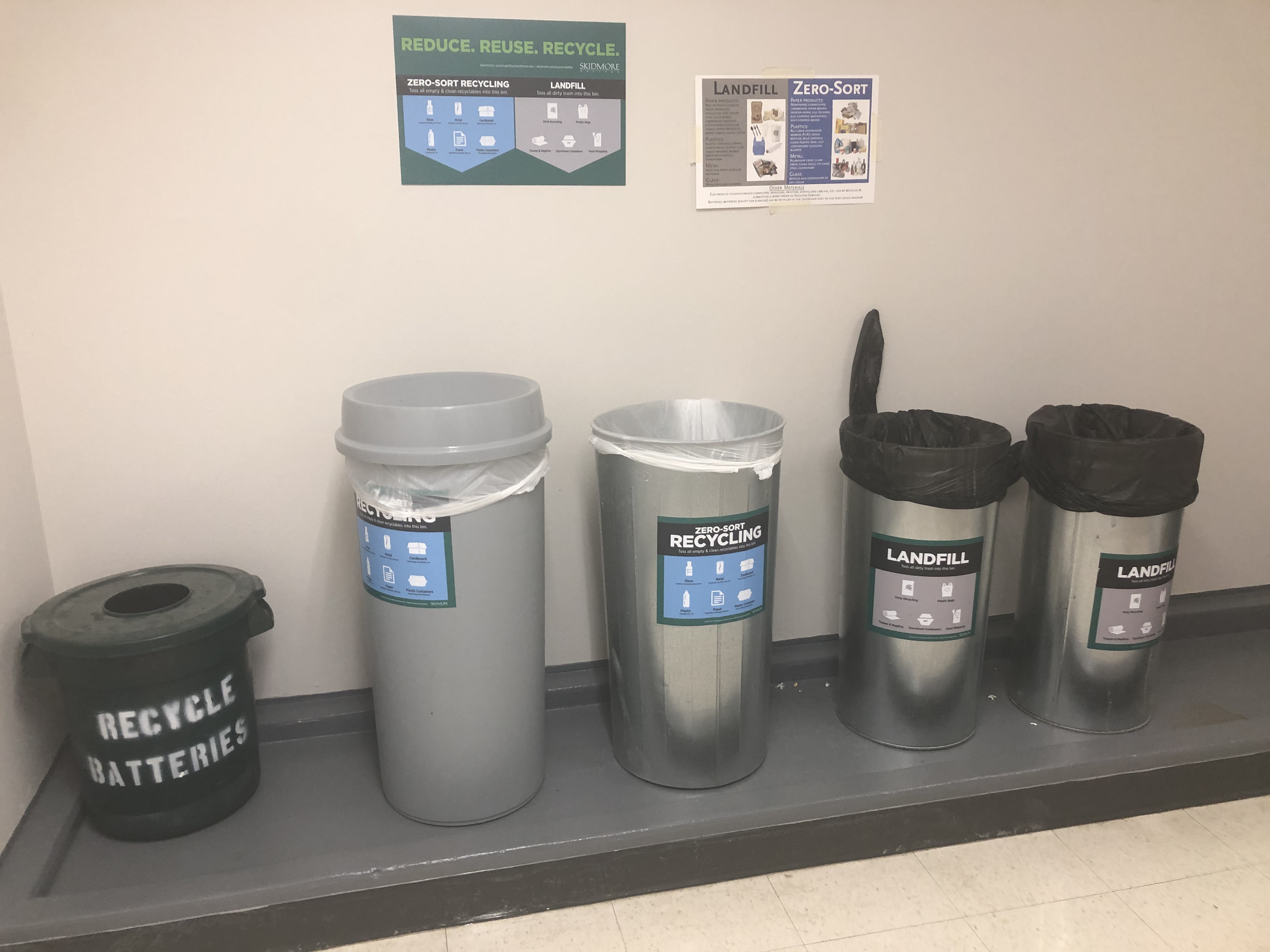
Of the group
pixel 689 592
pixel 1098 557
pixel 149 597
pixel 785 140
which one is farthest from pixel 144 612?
pixel 1098 557

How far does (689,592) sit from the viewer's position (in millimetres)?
1644

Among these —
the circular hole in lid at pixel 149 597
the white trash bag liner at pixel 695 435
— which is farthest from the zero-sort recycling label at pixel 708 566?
the circular hole in lid at pixel 149 597

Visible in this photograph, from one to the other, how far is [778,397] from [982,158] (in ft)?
2.46

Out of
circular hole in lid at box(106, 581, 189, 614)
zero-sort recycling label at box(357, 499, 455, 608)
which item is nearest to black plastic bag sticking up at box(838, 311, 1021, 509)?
zero-sort recycling label at box(357, 499, 455, 608)

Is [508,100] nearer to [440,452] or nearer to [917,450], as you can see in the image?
[440,452]

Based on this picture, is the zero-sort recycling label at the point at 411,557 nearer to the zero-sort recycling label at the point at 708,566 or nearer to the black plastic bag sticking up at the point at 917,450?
the zero-sort recycling label at the point at 708,566

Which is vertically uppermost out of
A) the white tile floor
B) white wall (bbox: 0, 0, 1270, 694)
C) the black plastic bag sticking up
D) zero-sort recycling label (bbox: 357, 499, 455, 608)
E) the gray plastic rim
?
white wall (bbox: 0, 0, 1270, 694)

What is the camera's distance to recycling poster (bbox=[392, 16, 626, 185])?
5.58 ft

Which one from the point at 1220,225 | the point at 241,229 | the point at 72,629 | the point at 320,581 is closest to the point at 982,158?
the point at 1220,225

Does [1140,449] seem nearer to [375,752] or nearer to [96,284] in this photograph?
[375,752]

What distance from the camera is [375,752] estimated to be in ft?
6.27

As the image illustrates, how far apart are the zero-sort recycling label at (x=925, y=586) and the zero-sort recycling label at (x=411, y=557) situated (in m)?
0.93

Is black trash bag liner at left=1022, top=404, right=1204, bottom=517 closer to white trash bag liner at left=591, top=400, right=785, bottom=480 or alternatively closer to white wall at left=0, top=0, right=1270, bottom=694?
white wall at left=0, top=0, right=1270, bottom=694

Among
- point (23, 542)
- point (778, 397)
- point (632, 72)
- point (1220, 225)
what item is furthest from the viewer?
point (1220, 225)
